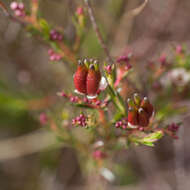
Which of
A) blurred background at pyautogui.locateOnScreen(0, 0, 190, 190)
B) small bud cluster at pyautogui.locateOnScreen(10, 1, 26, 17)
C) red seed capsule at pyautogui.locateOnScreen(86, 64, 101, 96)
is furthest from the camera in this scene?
blurred background at pyautogui.locateOnScreen(0, 0, 190, 190)

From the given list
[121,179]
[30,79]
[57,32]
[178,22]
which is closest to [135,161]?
[121,179]

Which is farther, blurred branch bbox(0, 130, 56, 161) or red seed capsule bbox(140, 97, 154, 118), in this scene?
blurred branch bbox(0, 130, 56, 161)

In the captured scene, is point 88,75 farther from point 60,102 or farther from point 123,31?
point 123,31

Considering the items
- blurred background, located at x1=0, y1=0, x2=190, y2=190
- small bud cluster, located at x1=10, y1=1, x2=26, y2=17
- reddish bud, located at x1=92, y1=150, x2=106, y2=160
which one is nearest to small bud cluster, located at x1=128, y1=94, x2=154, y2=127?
reddish bud, located at x1=92, y1=150, x2=106, y2=160

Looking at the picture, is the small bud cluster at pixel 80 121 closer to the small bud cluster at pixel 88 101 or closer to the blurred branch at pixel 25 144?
the small bud cluster at pixel 88 101

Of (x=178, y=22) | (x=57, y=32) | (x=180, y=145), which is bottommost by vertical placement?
(x=180, y=145)

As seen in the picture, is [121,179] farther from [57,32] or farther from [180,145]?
[57,32]

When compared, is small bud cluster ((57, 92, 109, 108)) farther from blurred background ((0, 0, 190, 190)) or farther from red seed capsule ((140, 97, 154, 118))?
blurred background ((0, 0, 190, 190))
